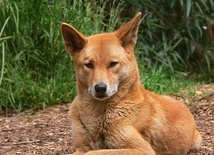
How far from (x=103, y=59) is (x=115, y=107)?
444mm

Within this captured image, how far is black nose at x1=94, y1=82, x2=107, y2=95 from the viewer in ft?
13.9

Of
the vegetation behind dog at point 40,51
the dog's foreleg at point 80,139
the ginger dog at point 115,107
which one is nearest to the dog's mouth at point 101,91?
the ginger dog at point 115,107

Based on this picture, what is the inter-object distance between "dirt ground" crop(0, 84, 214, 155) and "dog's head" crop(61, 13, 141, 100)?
3.50 feet

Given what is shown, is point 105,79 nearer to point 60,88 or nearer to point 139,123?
point 139,123

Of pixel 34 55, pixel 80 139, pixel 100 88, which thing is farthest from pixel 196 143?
pixel 34 55

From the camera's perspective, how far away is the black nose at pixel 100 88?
Answer: 4.24m

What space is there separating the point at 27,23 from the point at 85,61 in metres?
3.36

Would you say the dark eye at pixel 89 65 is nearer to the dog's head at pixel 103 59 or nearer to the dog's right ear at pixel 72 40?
the dog's head at pixel 103 59

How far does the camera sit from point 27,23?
7.59 meters

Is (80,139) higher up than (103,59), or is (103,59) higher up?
(103,59)

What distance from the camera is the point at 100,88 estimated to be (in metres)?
4.25

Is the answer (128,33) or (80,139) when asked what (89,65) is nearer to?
(128,33)

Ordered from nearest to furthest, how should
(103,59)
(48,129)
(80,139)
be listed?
1. (103,59)
2. (80,139)
3. (48,129)

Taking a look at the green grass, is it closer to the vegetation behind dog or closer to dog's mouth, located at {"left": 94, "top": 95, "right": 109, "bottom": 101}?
the vegetation behind dog
